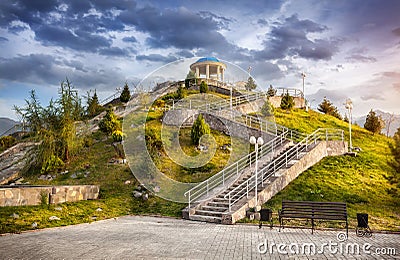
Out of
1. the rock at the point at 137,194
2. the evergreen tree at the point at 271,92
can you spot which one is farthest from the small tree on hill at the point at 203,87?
the rock at the point at 137,194

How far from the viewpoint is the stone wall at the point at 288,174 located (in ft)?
43.4

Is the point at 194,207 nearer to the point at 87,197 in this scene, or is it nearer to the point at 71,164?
the point at 87,197

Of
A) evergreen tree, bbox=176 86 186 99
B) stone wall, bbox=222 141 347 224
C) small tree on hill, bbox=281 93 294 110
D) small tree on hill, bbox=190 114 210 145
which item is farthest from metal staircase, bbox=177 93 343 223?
small tree on hill, bbox=281 93 294 110

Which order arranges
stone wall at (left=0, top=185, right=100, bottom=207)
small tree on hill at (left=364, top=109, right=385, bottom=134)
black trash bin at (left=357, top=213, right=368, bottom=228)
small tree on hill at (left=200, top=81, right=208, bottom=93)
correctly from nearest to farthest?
black trash bin at (left=357, top=213, right=368, bottom=228)
stone wall at (left=0, top=185, right=100, bottom=207)
small tree on hill at (left=364, top=109, right=385, bottom=134)
small tree on hill at (left=200, top=81, right=208, bottom=93)

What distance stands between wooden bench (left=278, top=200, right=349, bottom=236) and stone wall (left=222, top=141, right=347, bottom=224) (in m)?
1.97

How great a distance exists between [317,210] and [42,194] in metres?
10.4

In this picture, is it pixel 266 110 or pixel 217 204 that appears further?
pixel 266 110

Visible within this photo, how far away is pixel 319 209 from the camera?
11.3 metres

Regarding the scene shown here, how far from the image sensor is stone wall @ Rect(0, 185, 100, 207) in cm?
1266

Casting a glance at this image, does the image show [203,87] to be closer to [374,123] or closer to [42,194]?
[374,123]

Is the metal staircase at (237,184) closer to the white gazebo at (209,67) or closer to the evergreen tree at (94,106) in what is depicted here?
the white gazebo at (209,67)

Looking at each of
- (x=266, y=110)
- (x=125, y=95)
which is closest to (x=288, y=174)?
(x=266, y=110)

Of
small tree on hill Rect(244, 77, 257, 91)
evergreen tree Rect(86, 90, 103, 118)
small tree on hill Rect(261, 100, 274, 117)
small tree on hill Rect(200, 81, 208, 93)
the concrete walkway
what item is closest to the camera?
the concrete walkway

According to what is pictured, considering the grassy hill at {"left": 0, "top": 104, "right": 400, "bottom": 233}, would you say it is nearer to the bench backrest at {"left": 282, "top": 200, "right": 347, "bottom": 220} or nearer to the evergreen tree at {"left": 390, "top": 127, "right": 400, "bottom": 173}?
the bench backrest at {"left": 282, "top": 200, "right": 347, "bottom": 220}
